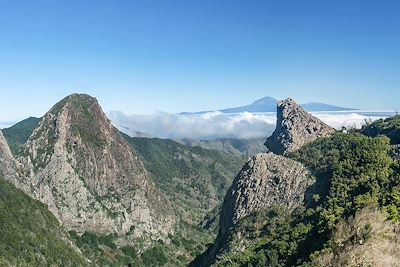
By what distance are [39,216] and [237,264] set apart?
283 feet

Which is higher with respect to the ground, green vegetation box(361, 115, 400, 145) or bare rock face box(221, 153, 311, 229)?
green vegetation box(361, 115, 400, 145)

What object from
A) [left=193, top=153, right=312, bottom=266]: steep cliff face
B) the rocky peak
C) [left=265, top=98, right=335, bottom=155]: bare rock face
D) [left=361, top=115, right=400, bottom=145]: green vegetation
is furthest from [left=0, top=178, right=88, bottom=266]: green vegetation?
[left=361, top=115, right=400, bottom=145]: green vegetation

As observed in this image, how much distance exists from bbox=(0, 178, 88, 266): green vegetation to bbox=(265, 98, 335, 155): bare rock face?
70.8 metres

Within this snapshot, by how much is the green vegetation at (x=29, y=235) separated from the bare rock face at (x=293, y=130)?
70.8m

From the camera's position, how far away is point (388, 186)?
87.8 m

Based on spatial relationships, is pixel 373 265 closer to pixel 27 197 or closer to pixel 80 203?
pixel 27 197

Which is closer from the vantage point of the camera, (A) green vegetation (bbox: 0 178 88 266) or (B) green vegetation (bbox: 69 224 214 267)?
(A) green vegetation (bbox: 0 178 88 266)

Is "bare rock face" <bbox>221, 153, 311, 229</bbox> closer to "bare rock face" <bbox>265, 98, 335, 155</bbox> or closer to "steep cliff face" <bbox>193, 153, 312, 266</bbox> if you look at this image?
"steep cliff face" <bbox>193, 153, 312, 266</bbox>

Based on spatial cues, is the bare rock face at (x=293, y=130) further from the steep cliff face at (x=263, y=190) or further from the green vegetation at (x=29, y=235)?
the green vegetation at (x=29, y=235)

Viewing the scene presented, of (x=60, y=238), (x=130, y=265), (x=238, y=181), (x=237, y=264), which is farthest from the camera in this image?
(x=130, y=265)

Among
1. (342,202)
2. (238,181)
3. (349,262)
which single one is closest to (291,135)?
(238,181)

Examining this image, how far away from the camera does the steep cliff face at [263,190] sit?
111625 mm

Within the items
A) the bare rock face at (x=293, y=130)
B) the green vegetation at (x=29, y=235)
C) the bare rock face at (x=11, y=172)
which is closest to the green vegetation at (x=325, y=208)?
the bare rock face at (x=293, y=130)

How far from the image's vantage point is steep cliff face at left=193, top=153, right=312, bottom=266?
112 meters
